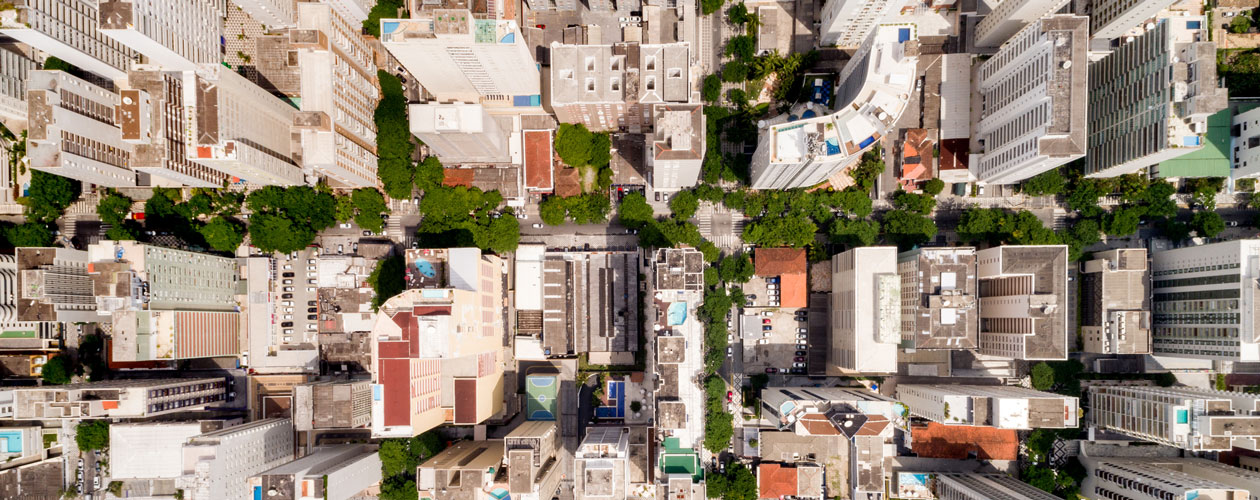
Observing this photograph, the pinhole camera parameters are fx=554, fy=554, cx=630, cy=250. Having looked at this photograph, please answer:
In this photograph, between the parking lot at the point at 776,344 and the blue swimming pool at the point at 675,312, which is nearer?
the blue swimming pool at the point at 675,312

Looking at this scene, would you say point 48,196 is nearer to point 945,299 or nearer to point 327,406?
point 327,406

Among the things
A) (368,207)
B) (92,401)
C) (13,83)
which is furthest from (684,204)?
(13,83)

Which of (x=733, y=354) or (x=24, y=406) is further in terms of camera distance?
(x=733, y=354)

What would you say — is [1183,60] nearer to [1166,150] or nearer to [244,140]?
[1166,150]

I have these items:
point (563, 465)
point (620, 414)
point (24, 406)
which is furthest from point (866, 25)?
point (24, 406)

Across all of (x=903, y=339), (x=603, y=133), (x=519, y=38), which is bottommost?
(x=903, y=339)

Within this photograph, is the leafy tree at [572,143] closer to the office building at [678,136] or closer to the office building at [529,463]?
the office building at [678,136]

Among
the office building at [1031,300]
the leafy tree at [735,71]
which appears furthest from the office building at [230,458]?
the office building at [1031,300]
